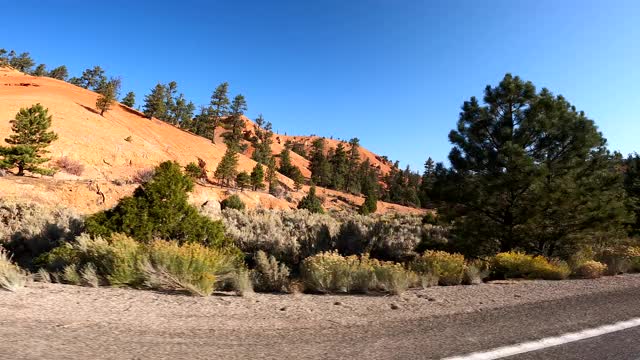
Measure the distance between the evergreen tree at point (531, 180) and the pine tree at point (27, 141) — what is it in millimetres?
29501

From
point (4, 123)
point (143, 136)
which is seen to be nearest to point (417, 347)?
point (4, 123)

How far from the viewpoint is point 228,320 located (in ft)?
17.1

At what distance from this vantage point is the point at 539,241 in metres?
15.1

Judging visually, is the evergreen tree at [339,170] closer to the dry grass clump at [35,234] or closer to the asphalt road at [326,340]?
the dry grass clump at [35,234]

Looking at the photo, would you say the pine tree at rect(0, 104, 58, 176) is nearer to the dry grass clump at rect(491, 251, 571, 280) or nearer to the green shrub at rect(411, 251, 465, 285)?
the green shrub at rect(411, 251, 465, 285)

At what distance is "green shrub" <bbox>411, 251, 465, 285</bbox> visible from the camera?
8570mm

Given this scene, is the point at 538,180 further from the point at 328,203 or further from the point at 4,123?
the point at 328,203

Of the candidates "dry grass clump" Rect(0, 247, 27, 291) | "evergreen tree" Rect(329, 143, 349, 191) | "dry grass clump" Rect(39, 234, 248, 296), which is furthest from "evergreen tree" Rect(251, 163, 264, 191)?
"dry grass clump" Rect(0, 247, 27, 291)

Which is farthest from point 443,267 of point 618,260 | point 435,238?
point 435,238

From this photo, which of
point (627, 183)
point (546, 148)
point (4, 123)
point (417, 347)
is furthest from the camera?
point (4, 123)

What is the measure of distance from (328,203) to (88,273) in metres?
62.6

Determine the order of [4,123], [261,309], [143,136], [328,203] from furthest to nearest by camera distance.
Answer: [328,203] < [143,136] < [4,123] < [261,309]

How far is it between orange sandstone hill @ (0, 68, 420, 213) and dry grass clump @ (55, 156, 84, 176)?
16.9 inches

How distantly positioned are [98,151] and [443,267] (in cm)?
4632
